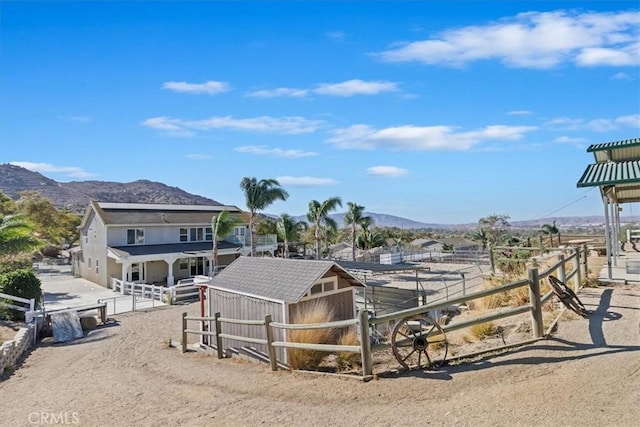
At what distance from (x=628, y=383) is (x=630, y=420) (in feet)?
3.48

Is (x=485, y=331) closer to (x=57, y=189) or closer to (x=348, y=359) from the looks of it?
(x=348, y=359)

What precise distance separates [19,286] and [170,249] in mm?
13105

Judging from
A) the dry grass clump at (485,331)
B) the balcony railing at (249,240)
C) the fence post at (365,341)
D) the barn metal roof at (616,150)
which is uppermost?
the barn metal roof at (616,150)

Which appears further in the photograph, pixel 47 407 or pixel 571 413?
→ pixel 47 407

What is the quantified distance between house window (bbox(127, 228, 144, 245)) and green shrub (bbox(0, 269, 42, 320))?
12000mm

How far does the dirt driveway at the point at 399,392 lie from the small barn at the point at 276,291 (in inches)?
61.4

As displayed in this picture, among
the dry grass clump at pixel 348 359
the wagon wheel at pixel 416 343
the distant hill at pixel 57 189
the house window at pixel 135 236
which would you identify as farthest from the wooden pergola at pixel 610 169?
the distant hill at pixel 57 189

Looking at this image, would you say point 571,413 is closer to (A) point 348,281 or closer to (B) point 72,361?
(A) point 348,281

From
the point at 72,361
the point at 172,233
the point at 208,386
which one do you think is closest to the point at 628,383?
the point at 208,386

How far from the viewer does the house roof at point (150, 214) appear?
96.3 ft

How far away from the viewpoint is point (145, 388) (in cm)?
806

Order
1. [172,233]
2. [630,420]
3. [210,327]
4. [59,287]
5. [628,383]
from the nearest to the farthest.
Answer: [630,420] → [628,383] → [210,327] → [59,287] → [172,233]

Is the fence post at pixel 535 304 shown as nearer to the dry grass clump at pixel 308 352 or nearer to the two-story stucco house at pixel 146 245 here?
the dry grass clump at pixel 308 352

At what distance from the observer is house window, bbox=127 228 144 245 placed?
29797 mm
